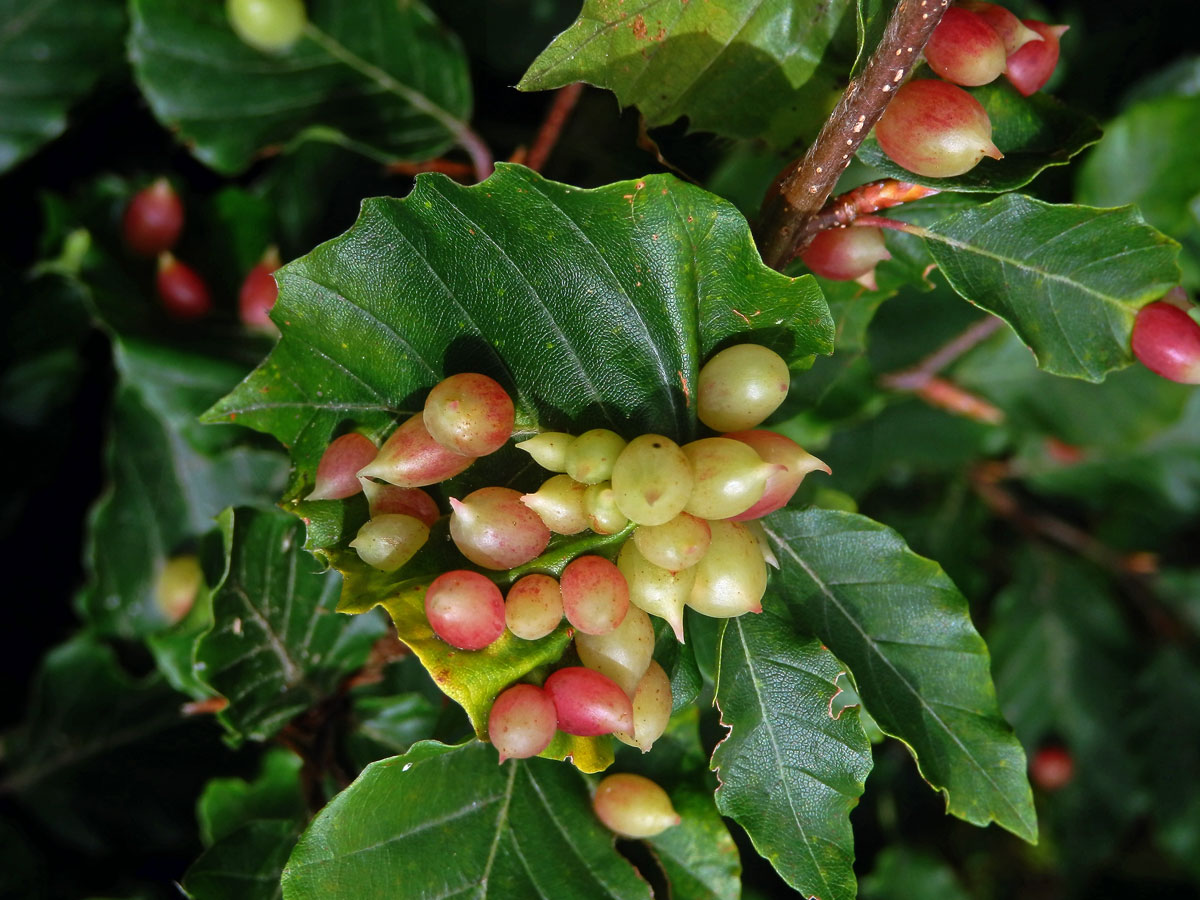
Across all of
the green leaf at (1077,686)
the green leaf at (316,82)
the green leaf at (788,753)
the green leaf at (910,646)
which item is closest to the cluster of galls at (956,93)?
the green leaf at (910,646)

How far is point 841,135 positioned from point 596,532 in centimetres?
46

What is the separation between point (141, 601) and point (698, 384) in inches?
49.3

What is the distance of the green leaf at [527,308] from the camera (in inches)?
34.8

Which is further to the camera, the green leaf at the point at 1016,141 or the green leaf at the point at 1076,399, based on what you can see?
the green leaf at the point at 1076,399

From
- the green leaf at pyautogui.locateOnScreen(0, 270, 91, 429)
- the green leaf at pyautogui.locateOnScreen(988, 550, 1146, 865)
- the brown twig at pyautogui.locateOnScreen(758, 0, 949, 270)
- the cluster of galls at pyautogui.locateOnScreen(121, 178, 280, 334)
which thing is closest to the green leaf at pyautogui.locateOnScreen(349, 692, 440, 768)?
the cluster of galls at pyautogui.locateOnScreen(121, 178, 280, 334)

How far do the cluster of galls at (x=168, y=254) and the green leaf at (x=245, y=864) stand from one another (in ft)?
2.64

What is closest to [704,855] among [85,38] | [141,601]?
[141,601]

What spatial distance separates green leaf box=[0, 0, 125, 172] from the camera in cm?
165

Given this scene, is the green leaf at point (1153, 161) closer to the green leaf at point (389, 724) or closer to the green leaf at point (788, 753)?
the green leaf at point (788, 753)

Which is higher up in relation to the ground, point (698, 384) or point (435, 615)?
point (698, 384)

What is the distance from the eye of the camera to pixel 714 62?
0.99 metres

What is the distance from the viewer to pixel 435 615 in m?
0.85

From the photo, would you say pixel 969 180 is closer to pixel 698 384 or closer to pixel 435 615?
pixel 698 384

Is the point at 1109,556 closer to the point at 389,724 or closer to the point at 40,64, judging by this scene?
the point at 389,724
